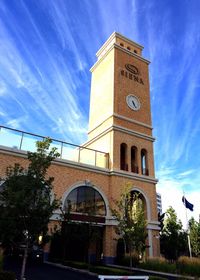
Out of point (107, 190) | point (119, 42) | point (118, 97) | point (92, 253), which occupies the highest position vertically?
point (119, 42)

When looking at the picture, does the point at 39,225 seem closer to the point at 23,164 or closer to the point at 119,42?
the point at 23,164

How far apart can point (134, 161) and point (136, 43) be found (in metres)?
16.6

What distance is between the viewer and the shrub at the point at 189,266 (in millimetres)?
17908

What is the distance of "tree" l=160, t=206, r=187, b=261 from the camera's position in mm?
31922

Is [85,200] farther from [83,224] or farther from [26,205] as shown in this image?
[26,205]

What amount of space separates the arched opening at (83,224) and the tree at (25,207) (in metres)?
6.17

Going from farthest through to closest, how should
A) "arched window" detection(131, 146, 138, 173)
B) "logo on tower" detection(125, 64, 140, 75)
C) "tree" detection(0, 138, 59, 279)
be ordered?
1. "logo on tower" detection(125, 64, 140, 75)
2. "arched window" detection(131, 146, 138, 173)
3. "tree" detection(0, 138, 59, 279)

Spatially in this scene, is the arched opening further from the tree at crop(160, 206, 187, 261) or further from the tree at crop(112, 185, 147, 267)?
the tree at crop(160, 206, 187, 261)

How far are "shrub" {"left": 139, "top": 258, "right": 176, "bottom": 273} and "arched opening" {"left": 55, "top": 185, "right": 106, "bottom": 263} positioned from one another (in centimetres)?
397

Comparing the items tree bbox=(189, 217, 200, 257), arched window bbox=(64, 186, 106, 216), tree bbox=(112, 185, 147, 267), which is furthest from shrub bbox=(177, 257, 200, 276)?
tree bbox=(189, 217, 200, 257)

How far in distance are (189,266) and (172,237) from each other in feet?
46.2

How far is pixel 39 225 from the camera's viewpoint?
11.9 metres

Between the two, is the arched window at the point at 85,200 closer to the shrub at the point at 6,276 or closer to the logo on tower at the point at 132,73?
the shrub at the point at 6,276

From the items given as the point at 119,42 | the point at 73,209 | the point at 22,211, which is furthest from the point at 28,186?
the point at 119,42
